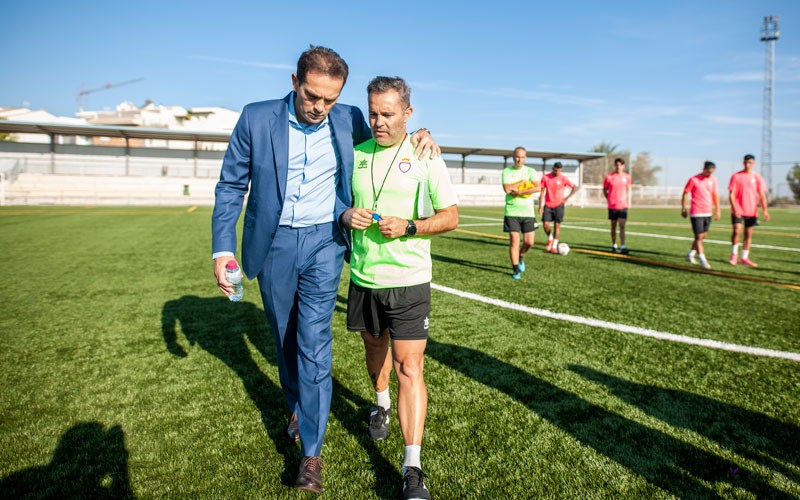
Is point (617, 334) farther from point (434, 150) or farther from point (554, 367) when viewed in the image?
point (434, 150)

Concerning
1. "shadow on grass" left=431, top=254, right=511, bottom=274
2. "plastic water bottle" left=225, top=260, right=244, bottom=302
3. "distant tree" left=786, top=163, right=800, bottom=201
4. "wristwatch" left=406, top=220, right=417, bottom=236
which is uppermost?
"distant tree" left=786, top=163, right=800, bottom=201

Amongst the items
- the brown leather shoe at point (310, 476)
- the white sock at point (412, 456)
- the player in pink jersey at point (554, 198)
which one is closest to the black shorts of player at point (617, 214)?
the player in pink jersey at point (554, 198)

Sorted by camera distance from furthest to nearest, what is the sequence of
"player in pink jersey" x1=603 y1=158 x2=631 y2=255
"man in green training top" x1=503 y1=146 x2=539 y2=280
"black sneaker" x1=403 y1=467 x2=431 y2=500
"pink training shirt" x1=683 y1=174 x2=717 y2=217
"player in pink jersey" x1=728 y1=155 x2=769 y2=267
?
1. "player in pink jersey" x1=603 y1=158 x2=631 y2=255
2. "player in pink jersey" x1=728 y1=155 x2=769 y2=267
3. "pink training shirt" x1=683 y1=174 x2=717 y2=217
4. "man in green training top" x1=503 y1=146 x2=539 y2=280
5. "black sneaker" x1=403 y1=467 x2=431 y2=500

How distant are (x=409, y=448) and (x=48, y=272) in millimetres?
8347

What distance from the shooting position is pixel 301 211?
2654mm

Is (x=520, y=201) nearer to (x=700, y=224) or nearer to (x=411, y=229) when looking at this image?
(x=700, y=224)

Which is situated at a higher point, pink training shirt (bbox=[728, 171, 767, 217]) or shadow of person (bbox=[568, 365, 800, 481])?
pink training shirt (bbox=[728, 171, 767, 217])

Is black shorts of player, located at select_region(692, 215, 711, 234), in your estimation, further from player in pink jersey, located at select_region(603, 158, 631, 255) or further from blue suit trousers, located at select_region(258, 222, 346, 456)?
blue suit trousers, located at select_region(258, 222, 346, 456)

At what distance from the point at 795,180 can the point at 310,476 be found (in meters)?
66.4

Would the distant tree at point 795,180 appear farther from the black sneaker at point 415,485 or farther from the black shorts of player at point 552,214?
the black sneaker at point 415,485

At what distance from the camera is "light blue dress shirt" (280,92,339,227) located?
264cm

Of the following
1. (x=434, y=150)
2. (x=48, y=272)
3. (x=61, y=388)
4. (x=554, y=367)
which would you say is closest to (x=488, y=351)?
(x=554, y=367)

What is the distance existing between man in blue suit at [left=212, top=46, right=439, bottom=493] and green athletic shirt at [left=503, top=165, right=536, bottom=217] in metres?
5.88

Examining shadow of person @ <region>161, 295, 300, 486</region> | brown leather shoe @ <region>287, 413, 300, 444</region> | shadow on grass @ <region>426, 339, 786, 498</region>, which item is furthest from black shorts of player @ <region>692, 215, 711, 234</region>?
brown leather shoe @ <region>287, 413, 300, 444</region>
